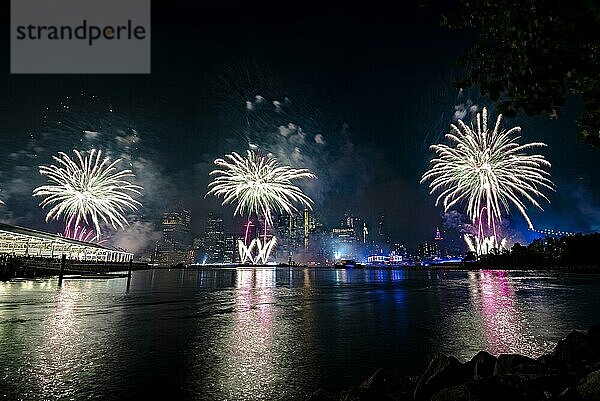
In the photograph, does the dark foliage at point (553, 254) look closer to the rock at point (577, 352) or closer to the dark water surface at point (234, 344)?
the dark water surface at point (234, 344)

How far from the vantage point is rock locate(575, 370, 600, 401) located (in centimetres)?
589

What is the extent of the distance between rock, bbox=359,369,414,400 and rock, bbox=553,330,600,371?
3.82 m

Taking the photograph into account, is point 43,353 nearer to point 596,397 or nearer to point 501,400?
point 501,400

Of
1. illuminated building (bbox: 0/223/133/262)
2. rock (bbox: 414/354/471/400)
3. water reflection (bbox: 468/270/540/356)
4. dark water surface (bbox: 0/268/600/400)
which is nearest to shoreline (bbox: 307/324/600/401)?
rock (bbox: 414/354/471/400)

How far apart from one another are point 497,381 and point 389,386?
202cm

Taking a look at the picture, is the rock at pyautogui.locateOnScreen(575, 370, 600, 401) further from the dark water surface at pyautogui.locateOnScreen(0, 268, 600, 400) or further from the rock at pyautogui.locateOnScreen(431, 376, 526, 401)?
the dark water surface at pyautogui.locateOnScreen(0, 268, 600, 400)

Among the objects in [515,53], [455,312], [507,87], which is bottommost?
[455,312]

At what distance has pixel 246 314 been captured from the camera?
21.8 meters

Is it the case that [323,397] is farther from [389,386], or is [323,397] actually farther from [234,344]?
[234,344]

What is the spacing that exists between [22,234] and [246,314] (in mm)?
45719

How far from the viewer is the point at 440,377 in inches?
314

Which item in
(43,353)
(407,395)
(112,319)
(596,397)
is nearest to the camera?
(596,397)

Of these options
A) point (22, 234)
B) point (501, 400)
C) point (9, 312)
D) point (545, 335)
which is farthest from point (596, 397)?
point (22, 234)

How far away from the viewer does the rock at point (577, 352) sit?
920 cm
